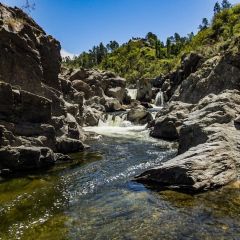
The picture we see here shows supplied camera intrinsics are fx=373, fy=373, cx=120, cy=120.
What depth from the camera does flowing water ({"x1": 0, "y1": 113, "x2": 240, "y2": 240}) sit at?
16094 mm

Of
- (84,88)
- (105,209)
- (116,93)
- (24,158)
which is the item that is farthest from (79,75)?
(105,209)

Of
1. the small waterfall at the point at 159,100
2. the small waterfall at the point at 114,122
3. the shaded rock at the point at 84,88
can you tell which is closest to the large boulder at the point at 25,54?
the small waterfall at the point at 114,122

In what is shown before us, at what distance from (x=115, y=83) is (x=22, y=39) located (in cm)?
6513

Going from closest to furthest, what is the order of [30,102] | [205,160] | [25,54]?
[205,160] < [30,102] < [25,54]

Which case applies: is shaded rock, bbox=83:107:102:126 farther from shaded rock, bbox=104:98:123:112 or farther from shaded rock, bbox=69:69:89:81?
shaded rock, bbox=69:69:89:81

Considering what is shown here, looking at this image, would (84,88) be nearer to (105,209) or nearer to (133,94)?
(133,94)

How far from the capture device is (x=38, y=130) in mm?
32500

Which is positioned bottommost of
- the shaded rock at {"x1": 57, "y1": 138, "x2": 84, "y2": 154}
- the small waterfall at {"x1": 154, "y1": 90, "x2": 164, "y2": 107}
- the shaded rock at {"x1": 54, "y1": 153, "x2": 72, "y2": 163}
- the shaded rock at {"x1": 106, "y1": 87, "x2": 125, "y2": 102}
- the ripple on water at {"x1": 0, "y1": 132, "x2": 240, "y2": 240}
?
the ripple on water at {"x1": 0, "y1": 132, "x2": 240, "y2": 240}

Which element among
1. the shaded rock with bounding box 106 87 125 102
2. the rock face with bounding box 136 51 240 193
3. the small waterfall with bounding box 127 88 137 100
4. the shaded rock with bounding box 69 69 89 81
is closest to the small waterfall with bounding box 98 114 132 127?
the rock face with bounding box 136 51 240 193

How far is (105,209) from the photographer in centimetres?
1942

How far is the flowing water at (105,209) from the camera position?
1609 cm

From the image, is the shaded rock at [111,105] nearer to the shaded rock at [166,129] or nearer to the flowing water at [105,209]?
the shaded rock at [166,129]

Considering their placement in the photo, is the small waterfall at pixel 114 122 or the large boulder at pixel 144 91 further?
the large boulder at pixel 144 91

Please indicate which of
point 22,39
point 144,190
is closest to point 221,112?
point 144,190
